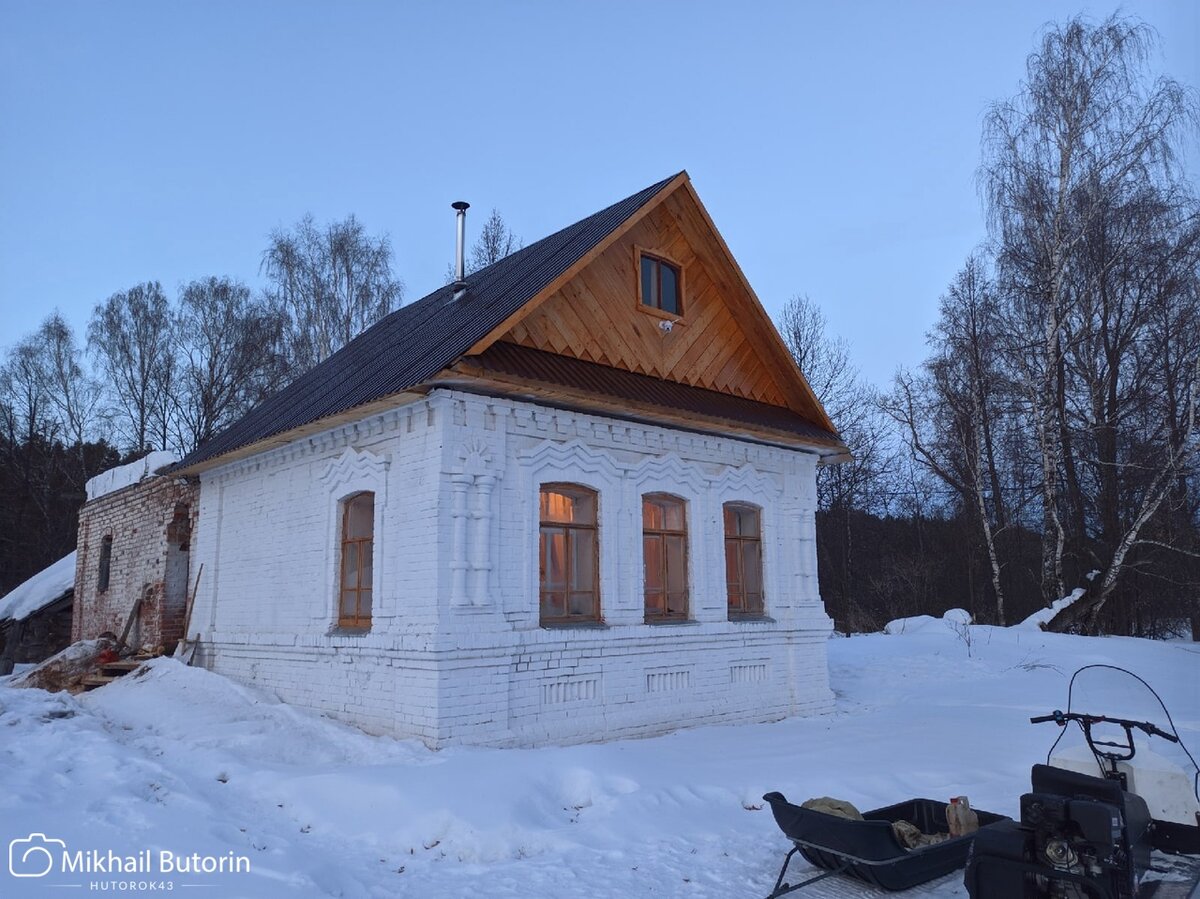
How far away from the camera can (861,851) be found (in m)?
4.56

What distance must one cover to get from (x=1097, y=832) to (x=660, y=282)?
25.3ft

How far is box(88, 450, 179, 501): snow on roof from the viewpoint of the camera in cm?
1415

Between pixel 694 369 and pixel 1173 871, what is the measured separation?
6.94 metres

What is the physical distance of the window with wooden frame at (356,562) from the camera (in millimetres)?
9001

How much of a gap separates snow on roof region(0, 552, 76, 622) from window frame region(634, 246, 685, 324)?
47.1 feet

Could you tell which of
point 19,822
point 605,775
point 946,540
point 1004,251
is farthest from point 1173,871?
point 946,540

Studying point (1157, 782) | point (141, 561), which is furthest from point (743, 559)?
point (141, 561)

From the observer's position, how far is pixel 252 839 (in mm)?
5285

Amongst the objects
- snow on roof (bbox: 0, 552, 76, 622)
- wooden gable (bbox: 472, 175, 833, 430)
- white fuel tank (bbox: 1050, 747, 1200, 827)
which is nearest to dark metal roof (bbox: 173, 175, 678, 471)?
wooden gable (bbox: 472, 175, 833, 430)

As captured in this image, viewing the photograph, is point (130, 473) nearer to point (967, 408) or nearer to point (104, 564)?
point (104, 564)

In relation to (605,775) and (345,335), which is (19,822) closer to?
(605,775)

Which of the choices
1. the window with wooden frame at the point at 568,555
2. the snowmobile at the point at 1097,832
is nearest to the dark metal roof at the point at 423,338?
the window with wooden frame at the point at 568,555

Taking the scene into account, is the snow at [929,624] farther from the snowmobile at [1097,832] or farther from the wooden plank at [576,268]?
the snowmobile at [1097,832]

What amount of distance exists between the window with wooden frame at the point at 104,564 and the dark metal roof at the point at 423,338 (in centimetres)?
364
